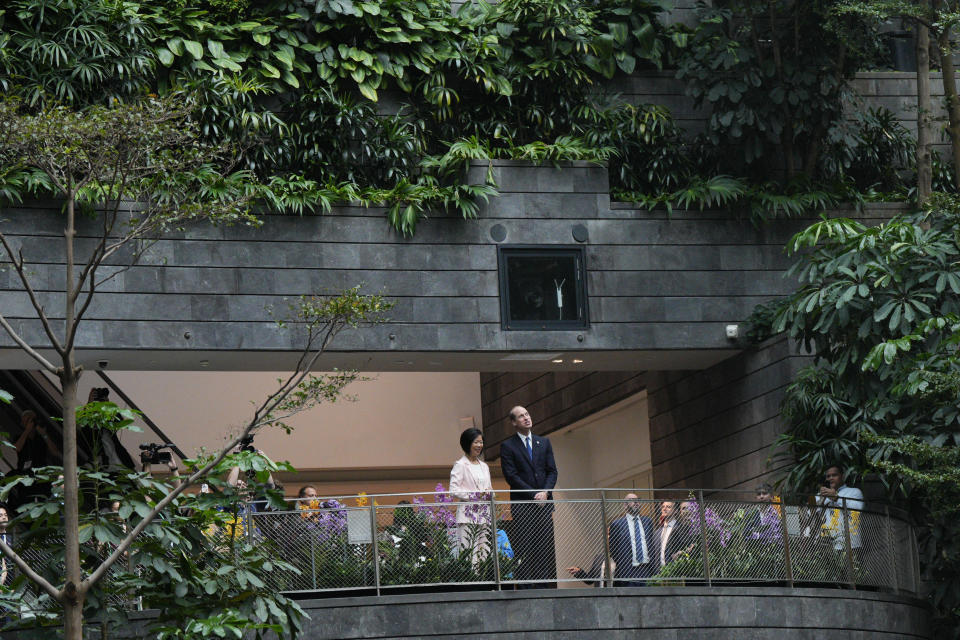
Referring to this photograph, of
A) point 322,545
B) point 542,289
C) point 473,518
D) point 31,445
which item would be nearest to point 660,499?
point 473,518

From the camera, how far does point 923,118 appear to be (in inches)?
645

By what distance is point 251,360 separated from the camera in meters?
15.7

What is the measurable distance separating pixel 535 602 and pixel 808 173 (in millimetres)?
7236

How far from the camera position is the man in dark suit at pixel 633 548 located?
12.2m

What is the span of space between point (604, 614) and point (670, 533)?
900 mm

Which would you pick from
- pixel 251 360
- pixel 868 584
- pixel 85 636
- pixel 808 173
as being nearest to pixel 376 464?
pixel 251 360

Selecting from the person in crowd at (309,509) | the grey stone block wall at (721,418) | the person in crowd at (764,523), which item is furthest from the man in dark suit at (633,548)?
the grey stone block wall at (721,418)

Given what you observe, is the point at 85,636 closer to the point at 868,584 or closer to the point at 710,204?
the point at 868,584

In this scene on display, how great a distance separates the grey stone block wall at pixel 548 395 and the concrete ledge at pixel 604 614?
6.23m

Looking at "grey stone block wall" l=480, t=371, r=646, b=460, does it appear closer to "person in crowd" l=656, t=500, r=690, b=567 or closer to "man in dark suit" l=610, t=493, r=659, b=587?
"person in crowd" l=656, t=500, r=690, b=567

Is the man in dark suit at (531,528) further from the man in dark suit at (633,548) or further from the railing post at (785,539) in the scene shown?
the railing post at (785,539)

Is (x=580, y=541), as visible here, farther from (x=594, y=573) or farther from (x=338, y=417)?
(x=338, y=417)

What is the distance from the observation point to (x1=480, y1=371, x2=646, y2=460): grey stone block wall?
19.4 m

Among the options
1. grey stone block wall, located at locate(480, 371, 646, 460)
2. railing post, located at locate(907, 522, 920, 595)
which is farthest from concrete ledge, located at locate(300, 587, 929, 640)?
grey stone block wall, located at locate(480, 371, 646, 460)
